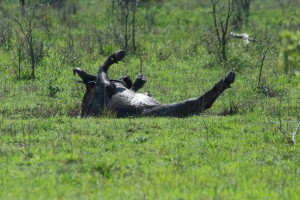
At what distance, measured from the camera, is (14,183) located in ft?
23.1

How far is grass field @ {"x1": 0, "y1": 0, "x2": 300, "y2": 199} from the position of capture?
7.01 meters

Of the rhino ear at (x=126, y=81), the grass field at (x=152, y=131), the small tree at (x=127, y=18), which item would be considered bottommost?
the grass field at (x=152, y=131)

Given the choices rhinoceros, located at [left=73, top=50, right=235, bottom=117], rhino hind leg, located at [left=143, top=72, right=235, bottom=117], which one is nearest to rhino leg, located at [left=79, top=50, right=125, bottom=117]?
rhinoceros, located at [left=73, top=50, right=235, bottom=117]

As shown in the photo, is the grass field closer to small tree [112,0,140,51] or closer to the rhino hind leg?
the rhino hind leg

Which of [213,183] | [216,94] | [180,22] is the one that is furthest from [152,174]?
[180,22]

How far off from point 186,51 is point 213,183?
38.8ft

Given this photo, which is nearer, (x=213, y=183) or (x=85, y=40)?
(x=213, y=183)

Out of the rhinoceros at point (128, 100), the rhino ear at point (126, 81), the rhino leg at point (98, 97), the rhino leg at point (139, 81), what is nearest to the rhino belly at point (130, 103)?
the rhinoceros at point (128, 100)

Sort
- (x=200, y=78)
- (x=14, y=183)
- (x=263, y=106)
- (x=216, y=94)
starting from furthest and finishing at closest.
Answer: (x=200, y=78), (x=263, y=106), (x=216, y=94), (x=14, y=183)

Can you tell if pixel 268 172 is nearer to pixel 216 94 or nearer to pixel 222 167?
pixel 222 167

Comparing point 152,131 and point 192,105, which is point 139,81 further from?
point 152,131

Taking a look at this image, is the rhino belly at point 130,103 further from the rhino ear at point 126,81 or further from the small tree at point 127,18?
the small tree at point 127,18

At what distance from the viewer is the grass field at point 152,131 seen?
7.01 m

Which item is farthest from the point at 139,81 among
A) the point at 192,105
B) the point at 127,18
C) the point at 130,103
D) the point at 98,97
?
the point at 127,18
